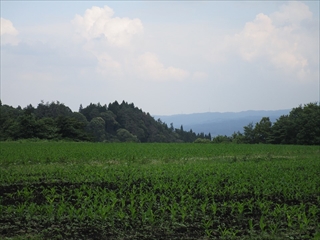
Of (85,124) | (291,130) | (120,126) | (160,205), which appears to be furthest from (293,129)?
(160,205)

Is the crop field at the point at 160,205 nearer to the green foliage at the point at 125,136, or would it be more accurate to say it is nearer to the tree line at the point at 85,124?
the tree line at the point at 85,124

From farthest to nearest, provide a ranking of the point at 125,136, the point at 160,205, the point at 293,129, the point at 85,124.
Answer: the point at 125,136, the point at 85,124, the point at 293,129, the point at 160,205

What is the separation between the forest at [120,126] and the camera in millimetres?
48812

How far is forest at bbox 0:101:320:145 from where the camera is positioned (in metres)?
48.8

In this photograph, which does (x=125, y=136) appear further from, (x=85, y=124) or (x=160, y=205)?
(x=160, y=205)

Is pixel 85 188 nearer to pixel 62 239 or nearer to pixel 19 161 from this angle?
pixel 62 239

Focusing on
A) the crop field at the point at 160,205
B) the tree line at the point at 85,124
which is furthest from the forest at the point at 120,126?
the crop field at the point at 160,205

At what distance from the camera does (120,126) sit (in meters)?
94.6

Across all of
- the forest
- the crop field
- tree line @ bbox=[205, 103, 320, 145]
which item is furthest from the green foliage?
the crop field

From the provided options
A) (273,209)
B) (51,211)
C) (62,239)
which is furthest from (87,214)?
(273,209)

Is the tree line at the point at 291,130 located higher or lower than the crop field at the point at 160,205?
higher

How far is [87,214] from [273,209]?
213 inches

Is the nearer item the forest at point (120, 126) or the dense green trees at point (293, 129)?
the forest at point (120, 126)

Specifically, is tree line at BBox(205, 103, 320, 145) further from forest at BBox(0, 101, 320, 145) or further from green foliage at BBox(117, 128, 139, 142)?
green foliage at BBox(117, 128, 139, 142)
